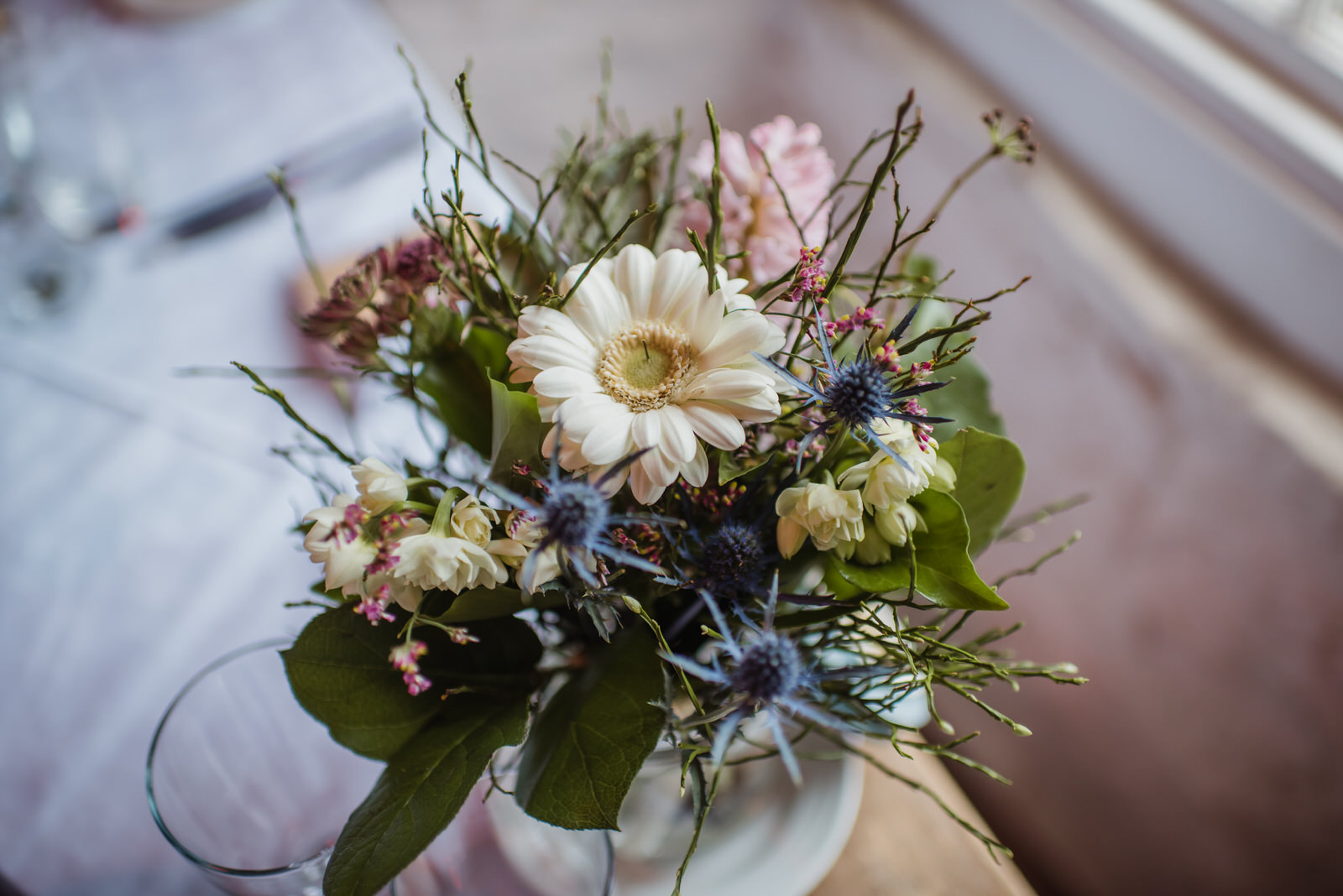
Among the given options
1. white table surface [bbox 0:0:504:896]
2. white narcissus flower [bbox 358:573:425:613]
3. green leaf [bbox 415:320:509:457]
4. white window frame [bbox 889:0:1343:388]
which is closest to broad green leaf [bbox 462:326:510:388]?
green leaf [bbox 415:320:509:457]

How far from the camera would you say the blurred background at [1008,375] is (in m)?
0.63

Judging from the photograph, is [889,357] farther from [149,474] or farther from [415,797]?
[149,474]

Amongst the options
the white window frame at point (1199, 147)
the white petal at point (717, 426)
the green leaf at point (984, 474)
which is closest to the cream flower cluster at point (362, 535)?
the white petal at point (717, 426)

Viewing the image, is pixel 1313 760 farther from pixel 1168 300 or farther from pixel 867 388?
pixel 867 388

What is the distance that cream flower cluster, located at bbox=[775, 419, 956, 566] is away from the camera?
30 cm

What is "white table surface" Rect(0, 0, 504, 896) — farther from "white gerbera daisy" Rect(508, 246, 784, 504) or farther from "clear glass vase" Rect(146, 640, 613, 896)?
"white gerbera daisy" Rect(508, 246, 784, 504)

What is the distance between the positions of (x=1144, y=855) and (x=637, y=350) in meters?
0.74

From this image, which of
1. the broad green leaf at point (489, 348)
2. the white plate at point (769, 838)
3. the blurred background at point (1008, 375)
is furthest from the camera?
the blurred background at point (1008, 375)

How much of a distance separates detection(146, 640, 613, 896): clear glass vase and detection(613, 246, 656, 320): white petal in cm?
22

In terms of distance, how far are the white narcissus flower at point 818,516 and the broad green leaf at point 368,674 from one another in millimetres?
125

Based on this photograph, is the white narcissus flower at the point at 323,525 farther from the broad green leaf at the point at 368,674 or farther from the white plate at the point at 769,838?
the white plate at the point at 769,838

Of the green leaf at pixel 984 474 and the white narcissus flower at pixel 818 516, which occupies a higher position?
the white narcissus flower at pixel 818 516

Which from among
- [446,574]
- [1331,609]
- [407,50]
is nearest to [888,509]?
[446,574]

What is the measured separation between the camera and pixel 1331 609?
2.03ft
